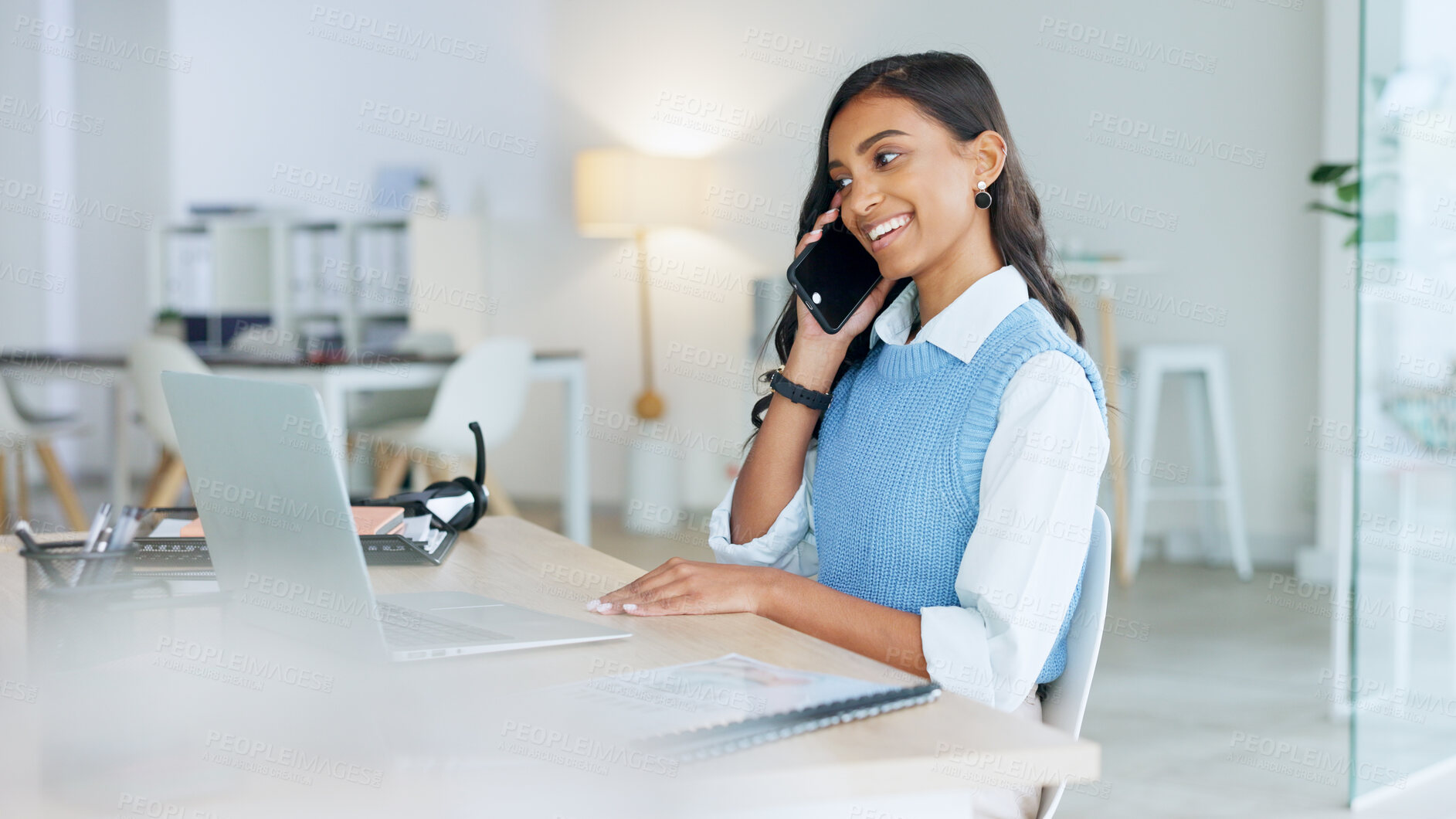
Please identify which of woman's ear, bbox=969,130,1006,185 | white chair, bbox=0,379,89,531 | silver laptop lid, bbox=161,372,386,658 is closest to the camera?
silver laptop lid, bbox=161,372,386,658

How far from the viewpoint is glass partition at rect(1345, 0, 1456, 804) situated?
237 centimetres

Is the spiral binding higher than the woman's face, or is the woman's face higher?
the woman's face

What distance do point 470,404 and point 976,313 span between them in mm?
3039

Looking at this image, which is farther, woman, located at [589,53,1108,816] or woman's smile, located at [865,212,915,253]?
woman's smile, located at [865,212,915,253]

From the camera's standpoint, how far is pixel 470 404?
4.08 metres

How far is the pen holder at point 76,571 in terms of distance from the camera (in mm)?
835

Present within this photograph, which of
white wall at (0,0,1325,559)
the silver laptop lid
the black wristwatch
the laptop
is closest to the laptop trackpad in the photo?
the laptop

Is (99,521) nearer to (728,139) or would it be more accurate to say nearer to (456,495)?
(456,495)

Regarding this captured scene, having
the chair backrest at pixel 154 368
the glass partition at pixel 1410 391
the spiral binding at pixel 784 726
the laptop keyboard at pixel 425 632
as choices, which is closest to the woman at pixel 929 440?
the laptop keyboard at pixel 425 632

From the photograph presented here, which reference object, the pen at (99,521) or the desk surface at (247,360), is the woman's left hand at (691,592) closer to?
the pen at (99,521)

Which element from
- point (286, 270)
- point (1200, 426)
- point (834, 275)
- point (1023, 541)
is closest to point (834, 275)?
point (834, 275)

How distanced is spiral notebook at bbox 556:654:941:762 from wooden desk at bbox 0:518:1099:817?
11mm

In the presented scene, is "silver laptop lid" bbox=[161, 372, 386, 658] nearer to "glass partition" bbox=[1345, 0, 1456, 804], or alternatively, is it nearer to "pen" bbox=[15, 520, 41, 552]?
"pen" bbox=[15, 520, 41, 552]

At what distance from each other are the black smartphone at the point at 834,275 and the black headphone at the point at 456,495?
394mm
